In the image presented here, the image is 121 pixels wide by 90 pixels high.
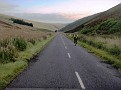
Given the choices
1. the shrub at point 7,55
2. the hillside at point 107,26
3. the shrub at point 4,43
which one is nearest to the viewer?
the shrub at point 7,55

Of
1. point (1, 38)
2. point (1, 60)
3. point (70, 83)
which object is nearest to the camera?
point (70, 83)

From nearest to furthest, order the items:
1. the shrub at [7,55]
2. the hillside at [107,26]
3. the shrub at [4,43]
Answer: the shrub at [7,55] → the shrub at [4,43] → the hillside at [107,26]

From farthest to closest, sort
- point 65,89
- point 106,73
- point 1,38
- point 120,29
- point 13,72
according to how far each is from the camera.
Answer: point 120,29, point 1,38, point 106,73, point 13,72, point 65,89

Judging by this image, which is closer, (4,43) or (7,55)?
(7,55)

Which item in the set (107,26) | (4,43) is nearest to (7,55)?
(4,43)

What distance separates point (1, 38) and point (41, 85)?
34.7 feet

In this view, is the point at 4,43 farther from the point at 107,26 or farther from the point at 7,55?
the point at 107,26

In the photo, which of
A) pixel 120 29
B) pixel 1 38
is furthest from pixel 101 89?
pixel 120 29

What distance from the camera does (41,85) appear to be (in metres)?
8.66

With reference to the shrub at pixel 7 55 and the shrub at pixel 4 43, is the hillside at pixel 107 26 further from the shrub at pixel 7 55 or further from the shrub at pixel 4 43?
the shrub at pixel 7 55

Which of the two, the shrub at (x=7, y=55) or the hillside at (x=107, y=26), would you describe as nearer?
the shrub at (x=7, y=55)

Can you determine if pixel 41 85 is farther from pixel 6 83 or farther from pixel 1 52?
pixel 1 52

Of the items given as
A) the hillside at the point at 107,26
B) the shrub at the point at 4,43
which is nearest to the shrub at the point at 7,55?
the shrub at the point at 4,43

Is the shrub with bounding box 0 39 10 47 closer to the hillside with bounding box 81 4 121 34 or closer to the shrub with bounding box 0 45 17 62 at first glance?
the shrub with bounding box 0 45 17 62
